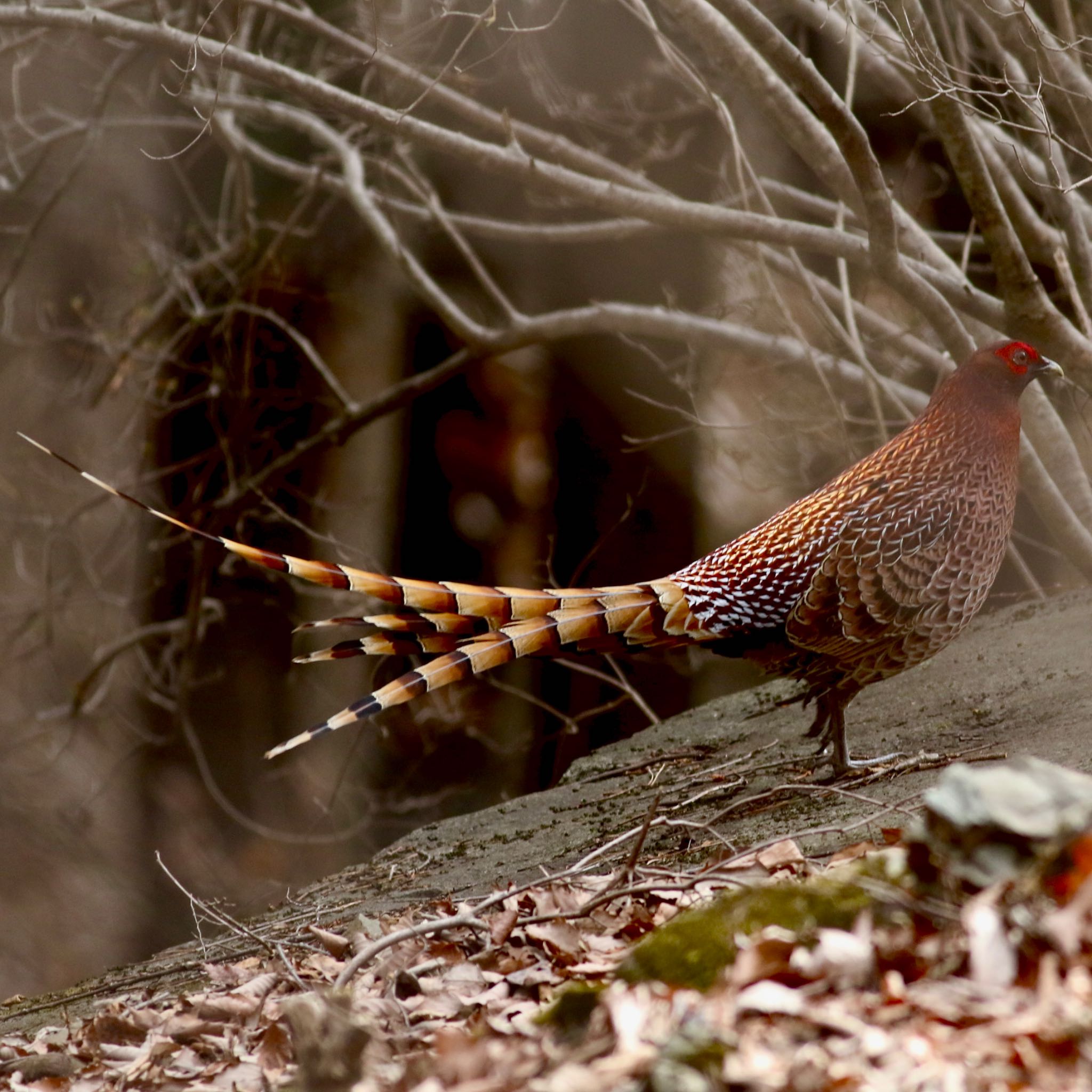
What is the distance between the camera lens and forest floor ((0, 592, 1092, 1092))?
1790 millimetres

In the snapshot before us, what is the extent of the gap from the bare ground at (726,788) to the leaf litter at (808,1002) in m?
0.73

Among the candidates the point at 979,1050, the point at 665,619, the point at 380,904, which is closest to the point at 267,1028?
the point at 380,904

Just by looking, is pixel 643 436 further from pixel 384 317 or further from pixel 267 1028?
pixel 267 1028

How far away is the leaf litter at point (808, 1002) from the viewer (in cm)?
173

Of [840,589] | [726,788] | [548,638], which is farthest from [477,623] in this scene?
[840,589]

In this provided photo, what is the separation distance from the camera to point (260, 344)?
8.93 meters

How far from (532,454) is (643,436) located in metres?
0.85

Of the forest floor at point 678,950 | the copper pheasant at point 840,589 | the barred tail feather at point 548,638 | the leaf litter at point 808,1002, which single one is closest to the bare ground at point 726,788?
the forest floor at point 678,950

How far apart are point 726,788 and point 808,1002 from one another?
237 cm

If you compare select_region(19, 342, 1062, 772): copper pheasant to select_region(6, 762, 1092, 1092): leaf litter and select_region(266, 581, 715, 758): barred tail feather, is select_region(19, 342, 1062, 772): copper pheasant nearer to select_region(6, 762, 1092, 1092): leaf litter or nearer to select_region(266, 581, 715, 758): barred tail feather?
select_region(266, 581, 715, 758): barred tail feather

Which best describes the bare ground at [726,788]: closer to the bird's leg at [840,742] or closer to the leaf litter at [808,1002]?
the bird's leg at [840,742]

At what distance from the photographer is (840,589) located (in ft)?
13.6

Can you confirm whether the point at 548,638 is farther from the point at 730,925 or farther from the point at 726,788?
the point at 730,925

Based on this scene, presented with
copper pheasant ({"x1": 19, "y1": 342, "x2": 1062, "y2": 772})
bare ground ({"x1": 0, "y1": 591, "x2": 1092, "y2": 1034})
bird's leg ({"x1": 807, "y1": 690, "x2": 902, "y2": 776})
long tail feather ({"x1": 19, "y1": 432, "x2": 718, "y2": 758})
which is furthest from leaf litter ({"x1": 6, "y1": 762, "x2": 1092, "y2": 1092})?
bird's leg ({"x1": 807, "y1": 690, "x2": 902, "y2": 776})
